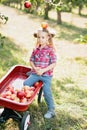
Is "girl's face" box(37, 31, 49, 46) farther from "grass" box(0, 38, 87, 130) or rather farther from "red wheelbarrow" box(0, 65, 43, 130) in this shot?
"grass" box(0, 38, 87, 130)

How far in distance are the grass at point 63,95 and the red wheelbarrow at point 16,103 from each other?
329 mm

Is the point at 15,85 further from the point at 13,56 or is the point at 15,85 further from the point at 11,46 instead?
the point at 11,46

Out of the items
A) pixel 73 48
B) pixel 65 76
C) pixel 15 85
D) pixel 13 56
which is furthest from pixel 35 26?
pixel 15 85

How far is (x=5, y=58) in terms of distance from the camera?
11.0 metres

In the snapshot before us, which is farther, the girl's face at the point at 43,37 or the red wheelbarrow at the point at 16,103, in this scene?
the girl's face at the point at 43,37

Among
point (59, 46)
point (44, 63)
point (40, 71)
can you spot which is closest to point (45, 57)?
point (44, 63)

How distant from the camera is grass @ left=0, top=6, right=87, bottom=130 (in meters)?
6.50

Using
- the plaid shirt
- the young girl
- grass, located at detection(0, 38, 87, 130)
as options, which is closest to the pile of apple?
the young girl

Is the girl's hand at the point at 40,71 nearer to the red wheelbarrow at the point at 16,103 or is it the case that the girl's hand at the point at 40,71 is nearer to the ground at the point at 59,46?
the red wheelbarrow at the point at 16,103

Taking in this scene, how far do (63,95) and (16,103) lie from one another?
2.90 metres

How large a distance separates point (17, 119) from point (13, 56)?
18.5 ft

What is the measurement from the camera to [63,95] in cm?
805

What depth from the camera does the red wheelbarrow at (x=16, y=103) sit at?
17.7 feet

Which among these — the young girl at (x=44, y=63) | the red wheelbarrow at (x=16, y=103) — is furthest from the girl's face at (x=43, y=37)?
the red wheelbarrow at (x=16, y=103)
